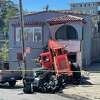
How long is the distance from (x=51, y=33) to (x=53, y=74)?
12.3m

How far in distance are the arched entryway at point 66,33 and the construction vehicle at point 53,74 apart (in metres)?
8.83

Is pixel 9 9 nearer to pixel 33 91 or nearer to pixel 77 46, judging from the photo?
pixel 77 46

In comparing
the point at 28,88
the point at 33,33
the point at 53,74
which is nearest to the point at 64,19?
the point at 33,33

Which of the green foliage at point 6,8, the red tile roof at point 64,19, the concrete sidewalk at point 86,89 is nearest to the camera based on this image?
the concrete sidewalk at point 86,89

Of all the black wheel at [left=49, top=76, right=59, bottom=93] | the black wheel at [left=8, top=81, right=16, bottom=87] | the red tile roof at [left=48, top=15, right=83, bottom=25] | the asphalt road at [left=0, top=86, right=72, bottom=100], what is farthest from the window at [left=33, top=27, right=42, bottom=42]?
the asphalt road at [left=0, top=86, right=72, bottom=100]

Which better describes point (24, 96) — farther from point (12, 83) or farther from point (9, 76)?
point (12, 83)

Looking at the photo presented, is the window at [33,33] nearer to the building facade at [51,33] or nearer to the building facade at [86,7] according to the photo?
the building facade at [51,33]

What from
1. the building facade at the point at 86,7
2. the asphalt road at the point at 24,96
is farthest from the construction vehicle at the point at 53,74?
the building facade at the point at 86,7

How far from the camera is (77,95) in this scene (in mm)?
24250

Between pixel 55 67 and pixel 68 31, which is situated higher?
pixel 68 31

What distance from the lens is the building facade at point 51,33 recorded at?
3931 cm

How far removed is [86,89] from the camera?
2645 centimetres

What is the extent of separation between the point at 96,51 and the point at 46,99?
22163 millimetres

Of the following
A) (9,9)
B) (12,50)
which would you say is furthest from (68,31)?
(9,9)
